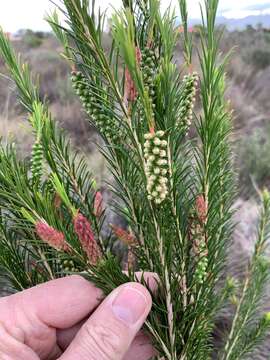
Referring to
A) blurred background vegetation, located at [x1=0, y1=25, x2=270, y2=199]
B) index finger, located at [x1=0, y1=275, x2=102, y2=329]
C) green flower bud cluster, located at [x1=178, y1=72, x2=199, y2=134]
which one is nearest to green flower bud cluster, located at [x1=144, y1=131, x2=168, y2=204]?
green flower bud cluster, located at [x1=178, y1=72, x2=199, y2=134]

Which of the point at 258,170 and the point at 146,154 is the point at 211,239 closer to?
the point at 146,154

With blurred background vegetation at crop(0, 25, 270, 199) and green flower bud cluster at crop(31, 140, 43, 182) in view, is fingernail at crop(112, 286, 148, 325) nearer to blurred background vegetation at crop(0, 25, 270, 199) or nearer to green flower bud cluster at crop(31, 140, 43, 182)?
green flower bud cluster at crop(31, 140, 43, 182)

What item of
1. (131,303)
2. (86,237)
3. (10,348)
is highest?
(86,237)

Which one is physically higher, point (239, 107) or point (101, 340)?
point (101, 340)

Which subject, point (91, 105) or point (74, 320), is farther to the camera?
point (74, 320)

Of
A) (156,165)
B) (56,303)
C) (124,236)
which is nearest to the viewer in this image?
(156,165)

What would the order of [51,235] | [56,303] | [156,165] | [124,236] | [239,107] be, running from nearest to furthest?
[156,165] → [51,235] → [124,236] → [56,303] → [239,107]

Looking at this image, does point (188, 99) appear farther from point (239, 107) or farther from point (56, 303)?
point (239, 107)

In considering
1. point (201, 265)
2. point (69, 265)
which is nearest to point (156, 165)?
point (201, 265)

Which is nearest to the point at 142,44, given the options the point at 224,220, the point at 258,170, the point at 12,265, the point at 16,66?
the point at 16,66
